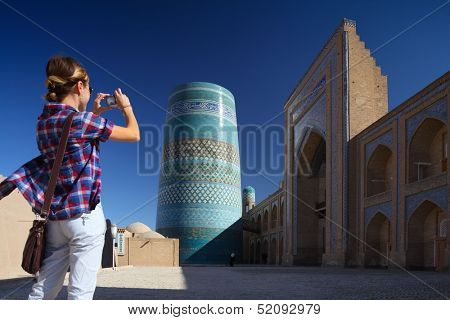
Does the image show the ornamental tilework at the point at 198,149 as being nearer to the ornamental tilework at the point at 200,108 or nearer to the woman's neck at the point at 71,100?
the ornamental tilework at the point at 200,108

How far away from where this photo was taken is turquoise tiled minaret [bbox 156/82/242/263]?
24734mm

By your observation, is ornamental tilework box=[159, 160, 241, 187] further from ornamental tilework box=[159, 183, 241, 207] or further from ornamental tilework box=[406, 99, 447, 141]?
ornamental tilework box=[406, 99, 447, 141]

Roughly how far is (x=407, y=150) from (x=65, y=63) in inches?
460

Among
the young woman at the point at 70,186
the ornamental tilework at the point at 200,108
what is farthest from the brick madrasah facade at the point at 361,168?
the young woman at the point at 70,186

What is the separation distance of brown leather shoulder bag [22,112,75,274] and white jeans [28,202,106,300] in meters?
0.03

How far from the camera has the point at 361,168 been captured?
14328 mm

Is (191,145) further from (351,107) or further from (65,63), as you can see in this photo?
(65,63)

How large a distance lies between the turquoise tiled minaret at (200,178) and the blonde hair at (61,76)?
76.4 ft

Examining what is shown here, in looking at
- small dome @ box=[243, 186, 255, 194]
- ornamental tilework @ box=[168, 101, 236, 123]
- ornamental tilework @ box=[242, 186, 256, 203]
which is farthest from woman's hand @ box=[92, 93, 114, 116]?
small dome @ box=[243, 186, 255, 194]

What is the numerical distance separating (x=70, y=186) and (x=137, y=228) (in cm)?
2307

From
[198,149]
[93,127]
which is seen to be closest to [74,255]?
[93,127]

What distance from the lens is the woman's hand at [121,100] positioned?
168 centimetres
